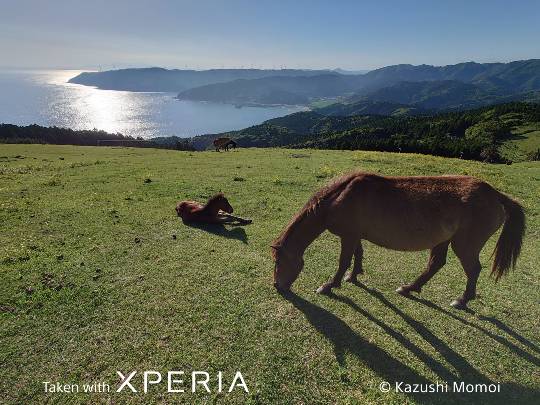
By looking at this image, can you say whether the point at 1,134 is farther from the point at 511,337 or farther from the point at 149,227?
the point at 511,337

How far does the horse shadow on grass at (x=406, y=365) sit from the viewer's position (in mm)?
6125

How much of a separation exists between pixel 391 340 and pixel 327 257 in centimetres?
419

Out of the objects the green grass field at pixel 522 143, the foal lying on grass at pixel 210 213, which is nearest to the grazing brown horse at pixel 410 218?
the foal lying on grass at pixel 210 213

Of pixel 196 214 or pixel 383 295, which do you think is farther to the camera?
pixel 196 214

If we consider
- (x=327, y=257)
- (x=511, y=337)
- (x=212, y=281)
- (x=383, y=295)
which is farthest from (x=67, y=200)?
(x=511, y=337)

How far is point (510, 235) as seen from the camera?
841cm

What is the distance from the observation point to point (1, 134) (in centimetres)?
7100

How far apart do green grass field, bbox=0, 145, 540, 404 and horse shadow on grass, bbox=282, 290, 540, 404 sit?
0.09 ft

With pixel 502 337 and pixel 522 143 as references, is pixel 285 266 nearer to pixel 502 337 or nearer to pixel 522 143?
pixel 502 337

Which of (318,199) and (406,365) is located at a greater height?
(318,199)

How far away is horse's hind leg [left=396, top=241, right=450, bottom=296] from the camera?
9.09 meters

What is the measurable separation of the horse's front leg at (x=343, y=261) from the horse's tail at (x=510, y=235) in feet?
11.6

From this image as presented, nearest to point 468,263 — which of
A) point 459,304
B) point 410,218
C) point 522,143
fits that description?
point 459,304

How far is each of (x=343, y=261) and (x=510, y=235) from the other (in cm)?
399
